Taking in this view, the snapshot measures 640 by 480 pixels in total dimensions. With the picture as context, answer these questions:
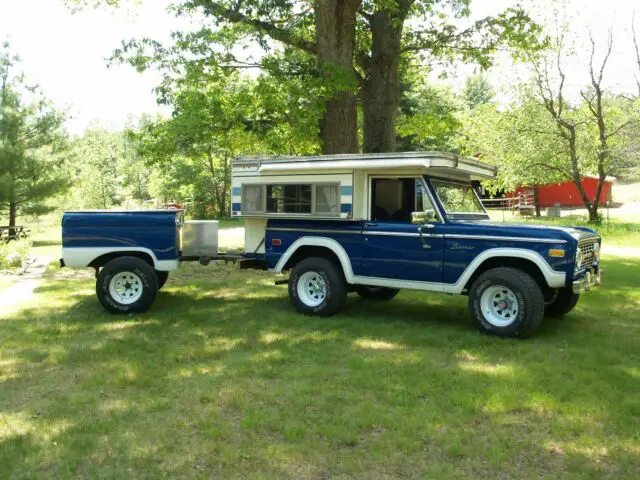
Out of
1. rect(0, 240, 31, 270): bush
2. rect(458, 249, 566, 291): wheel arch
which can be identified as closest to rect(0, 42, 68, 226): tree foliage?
rect(0, 240, 31, 270): bush

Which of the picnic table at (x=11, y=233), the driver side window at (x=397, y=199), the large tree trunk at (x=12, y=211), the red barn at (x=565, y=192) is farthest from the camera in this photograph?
the red barn at (x=565, y=192)

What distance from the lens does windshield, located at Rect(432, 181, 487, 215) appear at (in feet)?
26.2

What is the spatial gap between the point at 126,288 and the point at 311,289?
2837 mm

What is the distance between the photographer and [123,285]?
878 cm

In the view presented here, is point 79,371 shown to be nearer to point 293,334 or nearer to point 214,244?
point 293,334

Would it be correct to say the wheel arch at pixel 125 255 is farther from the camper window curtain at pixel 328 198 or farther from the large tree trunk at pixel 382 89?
the large tree trunk at pixel 382 89

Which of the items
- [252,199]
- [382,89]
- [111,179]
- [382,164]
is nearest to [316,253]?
[252,199]

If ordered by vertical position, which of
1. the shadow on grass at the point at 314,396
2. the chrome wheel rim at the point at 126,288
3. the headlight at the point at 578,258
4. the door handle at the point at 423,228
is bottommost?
the shadow on grass at the point at 314,396

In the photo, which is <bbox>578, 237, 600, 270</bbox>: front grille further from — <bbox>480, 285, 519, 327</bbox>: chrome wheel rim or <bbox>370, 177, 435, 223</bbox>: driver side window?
<bbox>370, 177, 435, 223</bbox>: driver side window

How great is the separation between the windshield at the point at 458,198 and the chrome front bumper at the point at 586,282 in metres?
1.80

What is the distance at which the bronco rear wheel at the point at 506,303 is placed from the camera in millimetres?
6969

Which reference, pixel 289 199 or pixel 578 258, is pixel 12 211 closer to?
pixel 289 199

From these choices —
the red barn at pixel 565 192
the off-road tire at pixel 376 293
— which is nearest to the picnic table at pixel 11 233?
the off-road tire at pixel 376 293

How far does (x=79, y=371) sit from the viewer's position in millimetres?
6074
